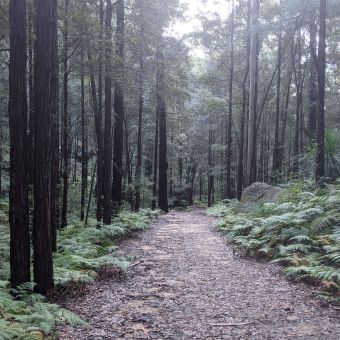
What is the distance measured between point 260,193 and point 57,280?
10.1 m

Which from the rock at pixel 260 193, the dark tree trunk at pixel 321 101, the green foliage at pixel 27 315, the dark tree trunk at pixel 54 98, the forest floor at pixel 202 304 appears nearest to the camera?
the green foliage at pixel 27 315

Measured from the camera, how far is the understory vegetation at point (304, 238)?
5.77 m

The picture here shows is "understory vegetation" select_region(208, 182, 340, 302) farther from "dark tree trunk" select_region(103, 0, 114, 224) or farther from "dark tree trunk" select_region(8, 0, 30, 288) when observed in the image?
"dark tree trunk" select_region(8, 0, 30, 288)

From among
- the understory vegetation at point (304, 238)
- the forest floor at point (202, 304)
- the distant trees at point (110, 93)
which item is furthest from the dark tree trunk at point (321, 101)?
the forest floor at point (202, 304)

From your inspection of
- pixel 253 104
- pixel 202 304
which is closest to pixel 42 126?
pixel 202 304

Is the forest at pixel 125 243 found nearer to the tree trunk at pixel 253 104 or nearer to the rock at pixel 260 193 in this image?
the rock at pixel 260 193

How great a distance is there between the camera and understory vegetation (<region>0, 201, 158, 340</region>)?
3855mm

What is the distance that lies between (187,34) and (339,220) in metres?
14.9

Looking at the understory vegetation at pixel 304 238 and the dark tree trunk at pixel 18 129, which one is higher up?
the dark tree trunk at pixel 18 129

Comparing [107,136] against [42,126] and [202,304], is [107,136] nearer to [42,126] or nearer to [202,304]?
[42,126]

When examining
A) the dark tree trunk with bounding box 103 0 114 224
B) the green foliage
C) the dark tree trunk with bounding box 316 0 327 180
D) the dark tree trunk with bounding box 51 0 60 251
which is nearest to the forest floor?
the green foliage

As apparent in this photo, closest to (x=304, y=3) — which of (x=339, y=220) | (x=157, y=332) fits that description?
(x=339, y=220)

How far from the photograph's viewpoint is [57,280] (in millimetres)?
5621

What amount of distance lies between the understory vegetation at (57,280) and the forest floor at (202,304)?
22 cm
